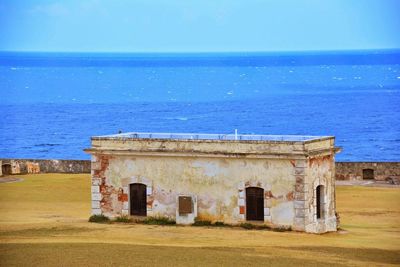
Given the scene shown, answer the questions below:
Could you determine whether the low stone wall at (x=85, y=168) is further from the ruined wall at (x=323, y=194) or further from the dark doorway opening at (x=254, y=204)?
the dark doorway opening at (x=254, y=204)


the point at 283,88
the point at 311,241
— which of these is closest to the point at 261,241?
the point at 311,241

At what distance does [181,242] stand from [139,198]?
4.72 meters

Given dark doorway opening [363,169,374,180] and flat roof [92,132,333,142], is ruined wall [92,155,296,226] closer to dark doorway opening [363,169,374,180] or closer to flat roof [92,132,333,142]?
flat roof [92,132,333,142]

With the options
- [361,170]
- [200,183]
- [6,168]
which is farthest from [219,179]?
[6,168]

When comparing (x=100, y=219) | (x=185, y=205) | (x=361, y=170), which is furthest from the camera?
(x=361, y=170)

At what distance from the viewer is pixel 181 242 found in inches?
1405

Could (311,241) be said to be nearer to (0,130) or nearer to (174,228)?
(174,228)

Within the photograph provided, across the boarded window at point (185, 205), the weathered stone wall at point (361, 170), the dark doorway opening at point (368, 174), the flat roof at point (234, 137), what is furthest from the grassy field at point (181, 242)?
the dark doorway opening at point (368, 174)

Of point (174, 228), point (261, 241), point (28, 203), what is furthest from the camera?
point (28, 203)

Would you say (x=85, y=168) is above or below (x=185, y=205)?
above

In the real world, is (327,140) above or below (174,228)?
above

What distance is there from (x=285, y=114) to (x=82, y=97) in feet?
161

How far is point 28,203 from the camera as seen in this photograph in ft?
159

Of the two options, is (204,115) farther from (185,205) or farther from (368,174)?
(185,205)
